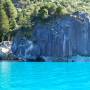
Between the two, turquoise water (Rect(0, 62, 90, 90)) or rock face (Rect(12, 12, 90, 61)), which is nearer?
turquoise water (Rect(0, 62, 90, 90))

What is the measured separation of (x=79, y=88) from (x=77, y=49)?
44346mm

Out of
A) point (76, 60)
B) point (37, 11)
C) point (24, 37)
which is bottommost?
point (76, 60)

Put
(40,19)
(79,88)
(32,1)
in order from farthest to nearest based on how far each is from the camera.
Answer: (32,1), (40,19), (79,88)

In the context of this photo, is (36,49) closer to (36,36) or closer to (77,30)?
(36,36)

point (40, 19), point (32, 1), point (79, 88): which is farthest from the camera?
point (32, 1)

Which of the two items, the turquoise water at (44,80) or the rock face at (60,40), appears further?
the rock face at (60,40)

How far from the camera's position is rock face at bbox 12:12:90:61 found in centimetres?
6347

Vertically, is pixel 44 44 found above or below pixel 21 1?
below

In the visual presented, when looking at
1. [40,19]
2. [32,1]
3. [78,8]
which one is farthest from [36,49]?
[32,1]

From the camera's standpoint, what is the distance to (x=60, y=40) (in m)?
63.9

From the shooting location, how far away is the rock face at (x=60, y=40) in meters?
63.5

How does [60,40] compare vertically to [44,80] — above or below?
above

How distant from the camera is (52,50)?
63.6m

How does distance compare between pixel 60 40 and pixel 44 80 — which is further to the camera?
pixel 60 40
